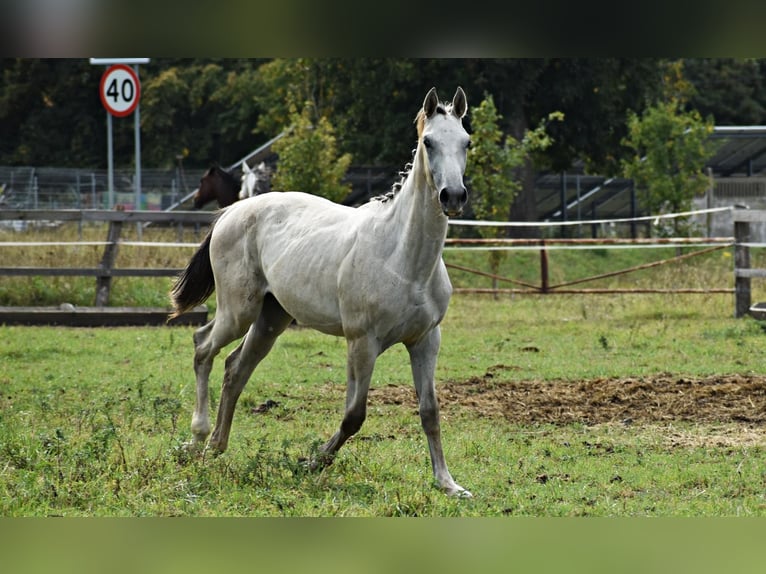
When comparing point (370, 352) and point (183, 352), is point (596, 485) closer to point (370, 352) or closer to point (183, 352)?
point (370, 352)

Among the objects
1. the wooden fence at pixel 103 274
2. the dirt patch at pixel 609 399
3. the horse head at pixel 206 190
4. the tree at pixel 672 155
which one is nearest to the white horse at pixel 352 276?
the dirt patch at pixel 609 399

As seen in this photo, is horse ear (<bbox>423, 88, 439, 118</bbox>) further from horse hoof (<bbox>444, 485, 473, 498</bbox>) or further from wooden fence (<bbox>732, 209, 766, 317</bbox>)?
wooden fence (<bbox>732, 209, 766, 317</bbox>)

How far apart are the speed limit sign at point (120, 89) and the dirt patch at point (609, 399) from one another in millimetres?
9881

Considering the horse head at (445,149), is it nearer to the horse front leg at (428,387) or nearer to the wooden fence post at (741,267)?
the horse front leg at (428,387)

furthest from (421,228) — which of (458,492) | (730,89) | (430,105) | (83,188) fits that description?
(730,89)

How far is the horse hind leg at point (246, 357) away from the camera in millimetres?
6852

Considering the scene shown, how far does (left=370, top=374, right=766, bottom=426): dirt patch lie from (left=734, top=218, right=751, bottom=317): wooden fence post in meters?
5.20

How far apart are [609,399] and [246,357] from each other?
3324 millimetres

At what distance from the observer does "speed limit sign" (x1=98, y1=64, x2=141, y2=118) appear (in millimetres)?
17547

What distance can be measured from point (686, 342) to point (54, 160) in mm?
33161

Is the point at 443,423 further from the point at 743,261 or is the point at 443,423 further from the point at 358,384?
the point at 743,261

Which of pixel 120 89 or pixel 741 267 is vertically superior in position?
pixel 120 89

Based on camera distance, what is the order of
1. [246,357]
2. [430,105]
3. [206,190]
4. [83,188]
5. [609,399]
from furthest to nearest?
[83,188]
[206,190]
[609,399]
[246,357]
[430,105]

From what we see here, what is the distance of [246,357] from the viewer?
698cm
